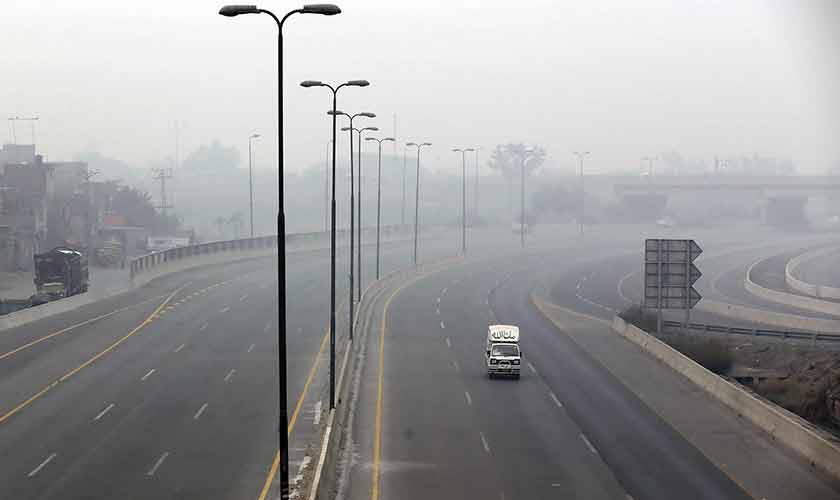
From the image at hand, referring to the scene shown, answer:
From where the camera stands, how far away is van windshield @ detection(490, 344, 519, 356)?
153 ft

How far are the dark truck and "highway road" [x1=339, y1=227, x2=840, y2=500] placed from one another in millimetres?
23593

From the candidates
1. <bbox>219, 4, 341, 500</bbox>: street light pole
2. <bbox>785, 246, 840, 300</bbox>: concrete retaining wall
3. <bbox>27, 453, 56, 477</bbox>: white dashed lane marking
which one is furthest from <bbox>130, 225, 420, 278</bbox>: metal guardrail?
<bbox>219, 4, 341, 500</bbox>: street light pole

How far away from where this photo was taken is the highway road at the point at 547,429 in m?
28.5

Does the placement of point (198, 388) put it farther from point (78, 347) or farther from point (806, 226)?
point (806, 226)

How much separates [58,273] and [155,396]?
36.9m

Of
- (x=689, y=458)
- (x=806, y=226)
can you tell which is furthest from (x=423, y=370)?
(x=806, y=226)

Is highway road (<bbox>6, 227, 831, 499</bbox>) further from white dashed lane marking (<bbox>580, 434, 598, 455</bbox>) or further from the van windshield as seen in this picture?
the van windshield

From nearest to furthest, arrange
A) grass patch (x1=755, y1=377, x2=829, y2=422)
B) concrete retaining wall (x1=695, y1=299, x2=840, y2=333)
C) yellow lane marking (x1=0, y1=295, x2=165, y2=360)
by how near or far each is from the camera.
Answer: grass patch (x1=755, y1=377, x2=829, y2=422)
yellow lane marking (x1=0, y1=295, x2=165, y2=360)
concrete retaining wall (x1=695, y1=299, x2=840, y2=333)

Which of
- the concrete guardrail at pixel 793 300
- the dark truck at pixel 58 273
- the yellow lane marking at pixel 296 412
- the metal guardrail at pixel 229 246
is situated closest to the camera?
the yellow lane marking at pixel 296 412

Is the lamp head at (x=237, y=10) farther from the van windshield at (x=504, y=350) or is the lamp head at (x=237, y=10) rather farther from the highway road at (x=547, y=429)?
the van windshield at (x=504, y=350)

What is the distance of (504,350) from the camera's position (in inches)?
1837

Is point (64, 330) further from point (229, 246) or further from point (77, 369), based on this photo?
point (229, 246)

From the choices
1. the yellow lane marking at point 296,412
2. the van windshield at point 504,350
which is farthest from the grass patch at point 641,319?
the yellow lane marking at point 296,412

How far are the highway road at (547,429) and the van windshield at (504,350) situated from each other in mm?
1280
